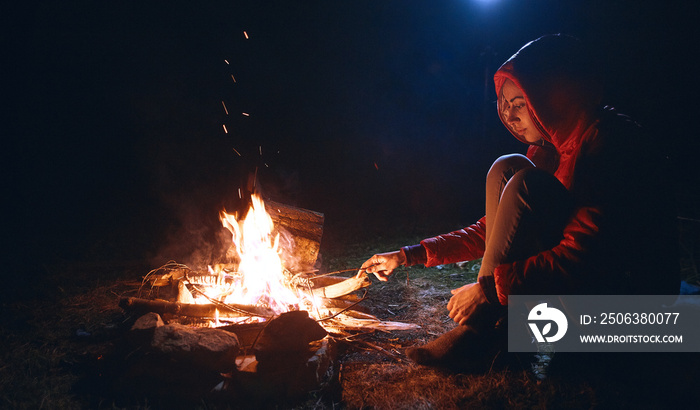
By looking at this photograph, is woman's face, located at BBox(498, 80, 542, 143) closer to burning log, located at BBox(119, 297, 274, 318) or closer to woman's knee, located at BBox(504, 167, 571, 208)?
woman's knee, located at BBox(504, 167, 571, 208)

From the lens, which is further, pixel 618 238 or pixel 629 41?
pixel 629 41

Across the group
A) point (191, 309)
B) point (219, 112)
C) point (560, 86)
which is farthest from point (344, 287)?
point (219, 112)

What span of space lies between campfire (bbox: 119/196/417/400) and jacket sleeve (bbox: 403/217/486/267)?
62 cm

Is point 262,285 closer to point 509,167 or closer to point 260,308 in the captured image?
point 260,308

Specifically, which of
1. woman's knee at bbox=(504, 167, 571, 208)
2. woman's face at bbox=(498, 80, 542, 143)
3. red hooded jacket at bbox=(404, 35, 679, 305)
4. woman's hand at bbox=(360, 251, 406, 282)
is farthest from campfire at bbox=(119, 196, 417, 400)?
woman's face at bbox=(498, 80, 542, 143)

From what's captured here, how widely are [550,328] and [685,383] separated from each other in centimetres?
73

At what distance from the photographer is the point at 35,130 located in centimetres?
880

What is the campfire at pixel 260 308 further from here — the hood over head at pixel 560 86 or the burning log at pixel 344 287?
the hood over head at pixel 560 86

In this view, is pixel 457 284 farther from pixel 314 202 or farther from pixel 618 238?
pixel 314 202

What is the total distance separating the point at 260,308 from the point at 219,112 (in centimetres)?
767

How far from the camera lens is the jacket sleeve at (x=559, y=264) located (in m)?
1.97

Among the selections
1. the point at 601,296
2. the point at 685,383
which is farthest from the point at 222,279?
the point at 685,383

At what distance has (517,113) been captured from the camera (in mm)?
2662

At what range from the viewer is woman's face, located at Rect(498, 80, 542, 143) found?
2588 mm
